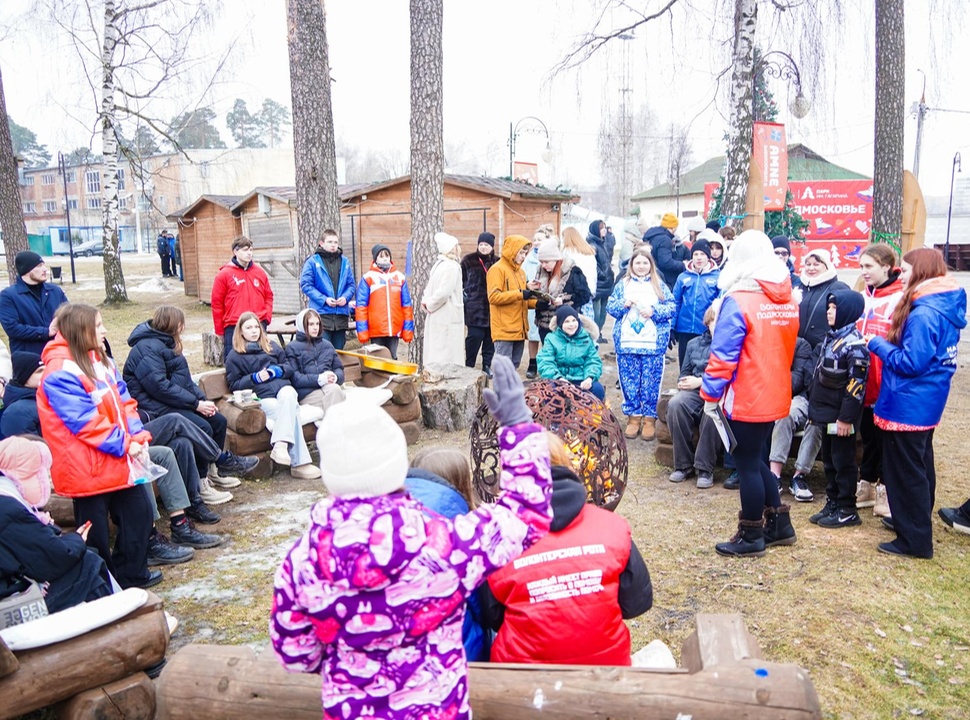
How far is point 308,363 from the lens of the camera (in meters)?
6.71

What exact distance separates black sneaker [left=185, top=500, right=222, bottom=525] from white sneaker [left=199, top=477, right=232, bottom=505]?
0.27 m

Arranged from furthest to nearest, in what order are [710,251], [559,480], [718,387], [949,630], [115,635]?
[710,251]
[718,387]
[949,630]
[115,635]
[559,480]

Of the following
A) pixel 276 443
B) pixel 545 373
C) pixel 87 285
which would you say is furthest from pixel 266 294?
pixel 87 285

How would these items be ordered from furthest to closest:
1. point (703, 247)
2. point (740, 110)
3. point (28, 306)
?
point (740, 110)
point (703, 247)
point (28, 306)

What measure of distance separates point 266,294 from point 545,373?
3.69 meters

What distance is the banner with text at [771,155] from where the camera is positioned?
10.3m

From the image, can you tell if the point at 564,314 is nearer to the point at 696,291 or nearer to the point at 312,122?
the point at 696,291

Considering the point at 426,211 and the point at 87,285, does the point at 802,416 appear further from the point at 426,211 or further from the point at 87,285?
the point at 87,285

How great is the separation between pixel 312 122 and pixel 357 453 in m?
8.44

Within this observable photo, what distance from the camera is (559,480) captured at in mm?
2436

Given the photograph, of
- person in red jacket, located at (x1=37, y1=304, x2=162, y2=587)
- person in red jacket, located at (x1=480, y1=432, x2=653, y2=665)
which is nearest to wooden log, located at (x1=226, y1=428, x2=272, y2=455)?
person in red jacket, located at (x1=37, y1=304, x2=162, y2=587)

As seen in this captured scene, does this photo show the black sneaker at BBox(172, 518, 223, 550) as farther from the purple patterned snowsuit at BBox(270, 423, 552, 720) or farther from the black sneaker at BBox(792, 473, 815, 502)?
the black sneaker at BBox(792, 473, 815, 502)

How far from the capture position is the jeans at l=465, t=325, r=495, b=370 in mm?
9414

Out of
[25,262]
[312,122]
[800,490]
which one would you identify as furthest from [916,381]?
[312,122]
